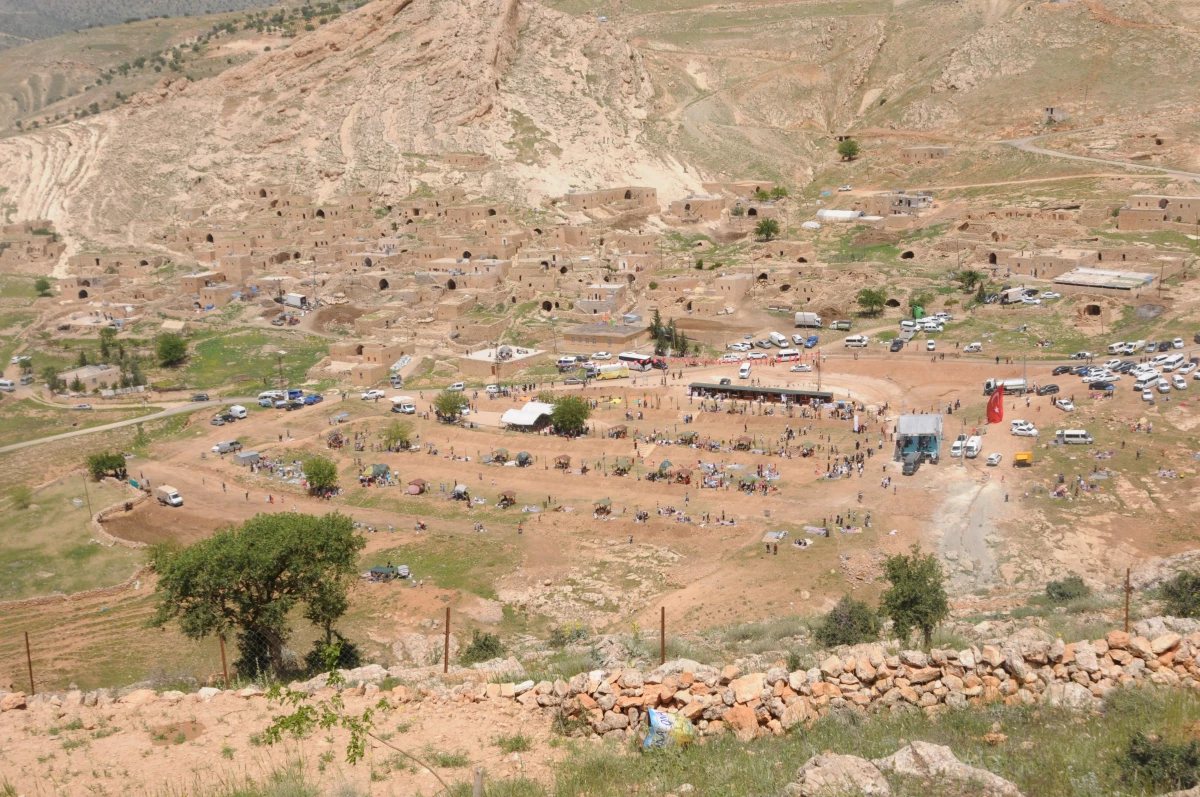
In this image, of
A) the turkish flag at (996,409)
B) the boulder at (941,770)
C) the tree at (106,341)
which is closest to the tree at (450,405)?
the turkish flag at (996,409)

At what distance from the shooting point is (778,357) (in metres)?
50.4

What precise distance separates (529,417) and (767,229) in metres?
32.3

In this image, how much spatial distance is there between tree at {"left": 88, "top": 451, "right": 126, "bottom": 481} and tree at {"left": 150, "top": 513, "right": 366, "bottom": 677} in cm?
2040

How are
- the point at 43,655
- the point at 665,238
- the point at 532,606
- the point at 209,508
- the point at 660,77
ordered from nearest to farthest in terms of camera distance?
the point at 43,655 < the point at 532,606 < the point at 209,508 < the point at 665,238 < the point at 660,77

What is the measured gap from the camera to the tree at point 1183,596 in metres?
17.6

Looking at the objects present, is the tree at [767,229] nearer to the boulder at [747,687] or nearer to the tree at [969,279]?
the tree at [969,279]

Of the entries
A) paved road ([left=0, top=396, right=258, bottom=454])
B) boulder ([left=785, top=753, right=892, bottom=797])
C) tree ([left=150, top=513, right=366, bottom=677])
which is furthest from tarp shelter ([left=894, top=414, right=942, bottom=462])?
paved road ([left=0, top=396, right=258, bottom=454])

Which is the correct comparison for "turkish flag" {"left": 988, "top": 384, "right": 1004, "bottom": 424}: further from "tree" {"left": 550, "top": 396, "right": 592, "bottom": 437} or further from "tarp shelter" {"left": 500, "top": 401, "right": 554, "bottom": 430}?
"tarp shelter" {"left": 500, "top": 401, "right": 554, "bottom": 430}

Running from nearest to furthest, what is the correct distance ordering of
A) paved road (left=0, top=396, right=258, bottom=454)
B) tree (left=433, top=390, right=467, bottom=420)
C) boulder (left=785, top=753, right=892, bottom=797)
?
1. boulder (left=785, top=753, right=892, bottom=797)
2. tree (left=433, top=390, right=467, bottom=420)
3. paved road (left=0, top=396, right=258, bottom=454)

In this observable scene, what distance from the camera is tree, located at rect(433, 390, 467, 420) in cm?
4444

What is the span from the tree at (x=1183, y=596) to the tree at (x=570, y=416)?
24934 mm

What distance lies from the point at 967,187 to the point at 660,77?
1415 inches

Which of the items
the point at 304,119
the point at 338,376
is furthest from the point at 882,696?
the point at 304,119

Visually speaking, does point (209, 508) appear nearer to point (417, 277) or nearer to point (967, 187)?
point (417, 277)
